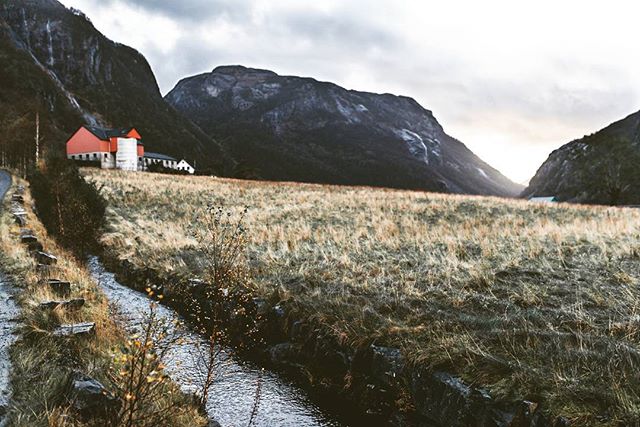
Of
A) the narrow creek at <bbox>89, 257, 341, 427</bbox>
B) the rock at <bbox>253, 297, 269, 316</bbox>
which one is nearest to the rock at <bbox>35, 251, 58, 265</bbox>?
the narrow creek at <bbox>89, 257, 341, 427</bbox>

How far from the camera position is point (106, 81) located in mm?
166375

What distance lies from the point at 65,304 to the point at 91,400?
12.4ft

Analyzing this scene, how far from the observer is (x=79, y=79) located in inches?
6166

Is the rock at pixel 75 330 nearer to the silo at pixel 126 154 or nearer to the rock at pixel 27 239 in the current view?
the rock at pixel 27 239

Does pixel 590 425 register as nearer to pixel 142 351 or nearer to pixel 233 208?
pixel 142 351

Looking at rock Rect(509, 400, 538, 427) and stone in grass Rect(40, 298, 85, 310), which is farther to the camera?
stone in grass Rect(40, 298, 85, 310)

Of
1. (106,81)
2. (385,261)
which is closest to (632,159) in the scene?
(385,261)

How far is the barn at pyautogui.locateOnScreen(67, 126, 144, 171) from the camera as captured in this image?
6838 centimetres

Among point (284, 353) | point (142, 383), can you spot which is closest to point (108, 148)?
point (284, 353)

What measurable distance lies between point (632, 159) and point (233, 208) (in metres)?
89.3

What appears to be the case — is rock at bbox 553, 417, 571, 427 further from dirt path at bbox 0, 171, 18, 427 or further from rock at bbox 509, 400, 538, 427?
dirt path at bbox 0, 171, 18, 427

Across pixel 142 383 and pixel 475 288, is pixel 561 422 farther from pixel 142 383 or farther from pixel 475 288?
pixel 475 288

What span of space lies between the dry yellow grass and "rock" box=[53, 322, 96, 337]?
0.40ft

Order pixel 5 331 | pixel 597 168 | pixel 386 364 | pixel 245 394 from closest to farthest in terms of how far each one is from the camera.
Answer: pixel 386 364
pixel 5 331
pixel 245 394
pixel 597 168
